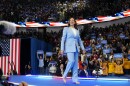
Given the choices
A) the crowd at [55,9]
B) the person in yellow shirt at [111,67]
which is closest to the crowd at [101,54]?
the person in yellow shirt at [111,67]

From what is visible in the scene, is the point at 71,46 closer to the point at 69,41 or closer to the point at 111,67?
the point at 69,41

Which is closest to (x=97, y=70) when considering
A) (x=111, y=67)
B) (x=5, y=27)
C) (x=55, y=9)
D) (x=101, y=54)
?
(x=111, y=67)

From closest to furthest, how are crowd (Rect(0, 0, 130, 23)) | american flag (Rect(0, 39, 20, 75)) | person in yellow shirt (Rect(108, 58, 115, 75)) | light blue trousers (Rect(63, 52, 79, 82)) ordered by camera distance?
1. light blue trousers (Rect(63, 52, 79, 82))
2. person in yellow shirt (Rect(108, 58, 115, 75))
3. american flag (Rect(0, 39, 20, 75))
4. crowd (Rect(0, 0, 130, 23))

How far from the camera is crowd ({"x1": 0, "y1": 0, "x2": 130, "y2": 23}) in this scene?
19475mm

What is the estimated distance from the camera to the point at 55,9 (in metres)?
23.3

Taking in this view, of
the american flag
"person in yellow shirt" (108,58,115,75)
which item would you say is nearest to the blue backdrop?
the american flag

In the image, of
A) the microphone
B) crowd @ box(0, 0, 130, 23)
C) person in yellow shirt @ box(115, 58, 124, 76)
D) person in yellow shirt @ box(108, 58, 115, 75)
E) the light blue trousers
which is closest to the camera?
the microphone

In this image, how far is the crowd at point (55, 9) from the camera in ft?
63.9

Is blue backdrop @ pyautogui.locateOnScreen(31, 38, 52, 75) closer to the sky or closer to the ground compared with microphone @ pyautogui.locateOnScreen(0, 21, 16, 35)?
closer to the ground

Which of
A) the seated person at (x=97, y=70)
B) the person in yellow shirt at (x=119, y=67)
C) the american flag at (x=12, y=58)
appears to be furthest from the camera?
the american flag at (x=12, y=58)

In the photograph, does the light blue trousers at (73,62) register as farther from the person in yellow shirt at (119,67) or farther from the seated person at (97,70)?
the seated person at (97,70)

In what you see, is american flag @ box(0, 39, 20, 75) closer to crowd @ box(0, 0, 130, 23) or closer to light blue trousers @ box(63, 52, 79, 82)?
crowd @ box(0, 0, 130, 23)

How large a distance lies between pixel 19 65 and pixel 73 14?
6.51 metres

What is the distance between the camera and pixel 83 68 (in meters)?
11.6
